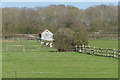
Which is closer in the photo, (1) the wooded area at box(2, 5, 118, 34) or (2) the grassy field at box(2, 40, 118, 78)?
(2) the grassy field at box(2, 40, 118, 78)

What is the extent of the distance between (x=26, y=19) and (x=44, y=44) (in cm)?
2885

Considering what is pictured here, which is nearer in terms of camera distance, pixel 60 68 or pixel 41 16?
pixel 60 68

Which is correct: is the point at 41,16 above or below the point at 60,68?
above

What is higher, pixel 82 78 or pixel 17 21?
pixel 17 21

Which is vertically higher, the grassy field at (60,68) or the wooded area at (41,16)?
the wooded area at (41,16)

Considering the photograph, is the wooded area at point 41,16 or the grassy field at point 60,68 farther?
the wooded area at point 41,16

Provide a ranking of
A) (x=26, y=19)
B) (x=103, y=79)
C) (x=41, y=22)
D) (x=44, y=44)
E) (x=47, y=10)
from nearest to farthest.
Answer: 1. (x=103, y=79)
2. (x=47, y=10)
3. (x=41, y=22)
4. (x=26, y=19)
5. (x=44, y=44)

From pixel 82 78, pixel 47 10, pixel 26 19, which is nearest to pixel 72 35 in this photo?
pixel 26 19

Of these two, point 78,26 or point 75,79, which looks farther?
point 78,26

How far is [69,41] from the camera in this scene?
39.3 metres

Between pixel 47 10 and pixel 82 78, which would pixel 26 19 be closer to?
pixel 47 10

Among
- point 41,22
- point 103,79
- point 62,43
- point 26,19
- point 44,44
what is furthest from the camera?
point 44,44

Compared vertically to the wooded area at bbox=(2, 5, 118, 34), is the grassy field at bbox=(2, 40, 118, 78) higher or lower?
lower

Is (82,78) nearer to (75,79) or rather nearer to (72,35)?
(75,79)
